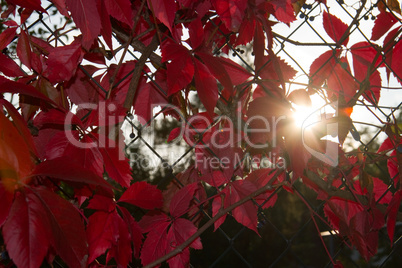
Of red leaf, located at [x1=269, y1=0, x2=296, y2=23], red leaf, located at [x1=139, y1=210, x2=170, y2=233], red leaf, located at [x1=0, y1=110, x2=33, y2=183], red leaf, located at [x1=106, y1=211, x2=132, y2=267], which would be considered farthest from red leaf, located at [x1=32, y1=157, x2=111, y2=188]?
red leaf, located at [x1=269, y1=0, x2=296, y2=23]

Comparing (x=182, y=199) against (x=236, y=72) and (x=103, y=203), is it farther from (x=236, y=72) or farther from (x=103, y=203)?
(x=236, y=72)

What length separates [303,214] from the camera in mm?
5379

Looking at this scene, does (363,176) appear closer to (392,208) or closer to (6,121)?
(392,208)

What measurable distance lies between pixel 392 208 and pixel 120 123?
2.13ft

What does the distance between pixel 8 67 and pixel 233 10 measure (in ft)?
1.45

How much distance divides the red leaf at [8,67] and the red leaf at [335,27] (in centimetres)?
72

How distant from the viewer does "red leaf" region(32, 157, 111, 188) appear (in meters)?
0.46

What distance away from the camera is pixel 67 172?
468 millimetres

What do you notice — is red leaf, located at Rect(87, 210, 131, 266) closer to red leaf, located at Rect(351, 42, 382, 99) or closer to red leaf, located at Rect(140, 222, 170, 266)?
red leaf, located at Rect(140, 222, 170, 266)

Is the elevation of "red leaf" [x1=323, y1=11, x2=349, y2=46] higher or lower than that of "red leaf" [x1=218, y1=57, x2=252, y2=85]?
higher

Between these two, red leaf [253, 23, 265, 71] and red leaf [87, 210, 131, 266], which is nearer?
red leaf [87, 210, 131, 266]

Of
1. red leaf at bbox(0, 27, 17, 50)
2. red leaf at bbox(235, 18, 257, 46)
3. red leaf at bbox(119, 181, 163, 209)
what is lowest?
red leaf at bbox(119, 181, 163, 209)

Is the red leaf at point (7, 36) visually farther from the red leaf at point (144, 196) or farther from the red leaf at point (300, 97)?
the red leaf at point (300, 97)

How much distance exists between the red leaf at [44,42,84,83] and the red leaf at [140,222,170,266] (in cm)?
36
